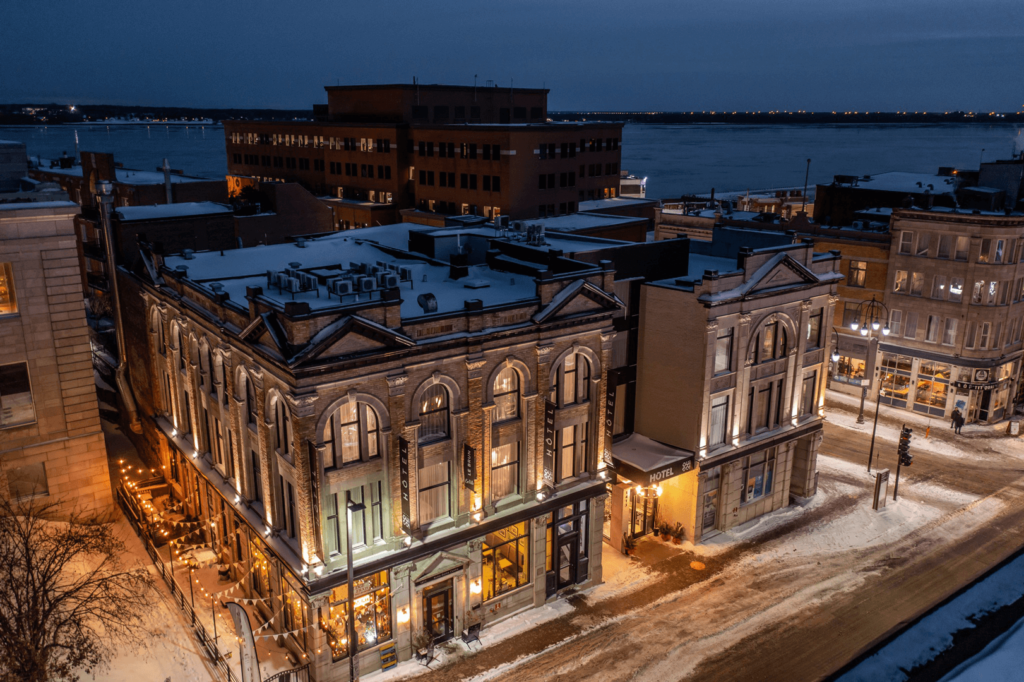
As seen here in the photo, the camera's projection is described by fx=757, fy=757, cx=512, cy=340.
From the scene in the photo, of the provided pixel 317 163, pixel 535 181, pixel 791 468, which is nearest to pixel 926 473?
pixel 791 468

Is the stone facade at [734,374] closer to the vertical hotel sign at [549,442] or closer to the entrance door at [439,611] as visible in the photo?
the vertical hotel sign at [549,442]

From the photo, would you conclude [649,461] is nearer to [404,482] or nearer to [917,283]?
[404,482]

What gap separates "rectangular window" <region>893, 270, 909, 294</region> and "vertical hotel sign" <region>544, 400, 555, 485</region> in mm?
37699

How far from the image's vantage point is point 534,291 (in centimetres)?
3238

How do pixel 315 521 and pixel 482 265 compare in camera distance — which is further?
pixel 482 265

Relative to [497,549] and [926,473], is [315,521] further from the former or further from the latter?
[926,473]

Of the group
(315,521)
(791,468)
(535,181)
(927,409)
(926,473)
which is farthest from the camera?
(535,181)

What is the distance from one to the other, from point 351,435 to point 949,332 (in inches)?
1825

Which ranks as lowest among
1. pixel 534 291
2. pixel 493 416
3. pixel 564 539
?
pixel 564 539

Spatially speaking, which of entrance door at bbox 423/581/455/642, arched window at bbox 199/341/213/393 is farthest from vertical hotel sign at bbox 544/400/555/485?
arched window at bbox 199/341/213/393

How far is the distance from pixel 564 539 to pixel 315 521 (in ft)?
38.0

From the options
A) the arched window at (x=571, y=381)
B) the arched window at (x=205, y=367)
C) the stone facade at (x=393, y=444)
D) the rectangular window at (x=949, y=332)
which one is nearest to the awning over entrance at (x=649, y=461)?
the stone facade at (x=393, y=444)

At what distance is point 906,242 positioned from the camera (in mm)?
55844

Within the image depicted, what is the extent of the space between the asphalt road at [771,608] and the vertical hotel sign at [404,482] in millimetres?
6057
